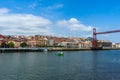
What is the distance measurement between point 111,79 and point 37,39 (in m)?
119

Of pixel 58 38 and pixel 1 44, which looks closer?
pixel 1 44

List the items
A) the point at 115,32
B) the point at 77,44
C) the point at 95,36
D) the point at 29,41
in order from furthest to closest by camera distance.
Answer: the point at 77,44
the point at 29,41
the point at 95,36
the point at 115,32

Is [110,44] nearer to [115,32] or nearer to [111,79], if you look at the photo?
[115,32]

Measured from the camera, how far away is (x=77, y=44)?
490ft

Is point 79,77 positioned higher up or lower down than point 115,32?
lower down

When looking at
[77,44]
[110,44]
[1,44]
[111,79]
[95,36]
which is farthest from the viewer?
[110,44]

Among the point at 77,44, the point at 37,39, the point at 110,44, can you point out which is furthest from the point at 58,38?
the point at 110,44

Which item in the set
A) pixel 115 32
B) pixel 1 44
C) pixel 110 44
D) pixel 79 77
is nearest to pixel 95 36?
pixel 115 32

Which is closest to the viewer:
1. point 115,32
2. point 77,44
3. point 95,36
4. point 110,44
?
point 115,32

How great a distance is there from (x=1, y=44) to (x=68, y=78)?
3374 inches

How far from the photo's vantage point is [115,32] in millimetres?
84250

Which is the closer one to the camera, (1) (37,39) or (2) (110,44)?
(1) (37,39)

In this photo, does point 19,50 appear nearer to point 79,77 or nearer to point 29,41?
point 29,41

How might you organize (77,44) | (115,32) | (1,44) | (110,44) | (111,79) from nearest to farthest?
(111,79)
(115,32)
(1,44)
(77,44)
(110,44)
